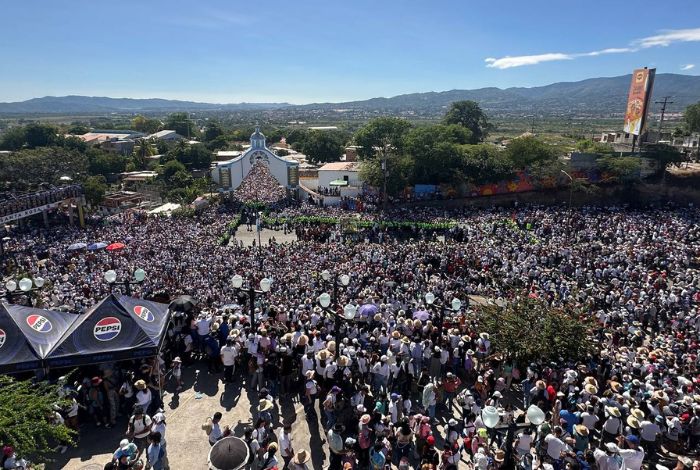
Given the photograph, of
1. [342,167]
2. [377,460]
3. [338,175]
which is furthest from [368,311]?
[342,167]

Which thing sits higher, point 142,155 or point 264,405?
point 264,405

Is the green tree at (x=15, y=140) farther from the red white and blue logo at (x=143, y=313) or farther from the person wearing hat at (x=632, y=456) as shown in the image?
the person wearing hat at (x=632, y=456)

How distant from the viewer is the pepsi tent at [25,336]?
8648 millimetres

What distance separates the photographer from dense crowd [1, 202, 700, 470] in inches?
309

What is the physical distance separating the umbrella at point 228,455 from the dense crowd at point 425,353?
63cm

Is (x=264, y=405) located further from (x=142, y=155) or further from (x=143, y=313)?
(x=142, y=155)

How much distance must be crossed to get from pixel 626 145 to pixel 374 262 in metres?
41.1

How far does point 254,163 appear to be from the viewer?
42875 millimetres

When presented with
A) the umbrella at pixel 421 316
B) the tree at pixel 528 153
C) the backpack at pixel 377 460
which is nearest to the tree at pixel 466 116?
the tree at pixel 528 153

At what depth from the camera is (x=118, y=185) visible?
187 ft

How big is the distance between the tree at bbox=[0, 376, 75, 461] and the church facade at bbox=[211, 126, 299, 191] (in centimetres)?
3535

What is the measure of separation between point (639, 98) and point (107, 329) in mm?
43669

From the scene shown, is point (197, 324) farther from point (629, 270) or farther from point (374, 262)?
point (629, 270)

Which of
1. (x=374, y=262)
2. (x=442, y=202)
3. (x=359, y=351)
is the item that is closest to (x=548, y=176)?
(x=442, y=202)
